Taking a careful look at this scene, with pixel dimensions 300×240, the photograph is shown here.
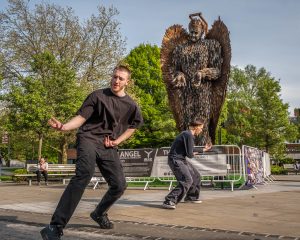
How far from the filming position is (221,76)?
15516 millimetres

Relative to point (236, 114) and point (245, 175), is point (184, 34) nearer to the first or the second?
point (245, 175)

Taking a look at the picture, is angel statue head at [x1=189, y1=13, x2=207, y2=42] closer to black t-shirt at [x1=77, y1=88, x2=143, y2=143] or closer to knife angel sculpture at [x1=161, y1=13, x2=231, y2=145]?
knife angel sculpture at [x1=161, y1=13, x2=231, y2=145]

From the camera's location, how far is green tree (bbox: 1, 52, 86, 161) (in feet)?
82.1

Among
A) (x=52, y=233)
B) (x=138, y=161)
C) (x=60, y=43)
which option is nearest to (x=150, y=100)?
(x=60, y=43)

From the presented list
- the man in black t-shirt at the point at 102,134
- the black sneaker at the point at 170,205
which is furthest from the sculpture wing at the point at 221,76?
the man in black t-shirt at the point at 102,134

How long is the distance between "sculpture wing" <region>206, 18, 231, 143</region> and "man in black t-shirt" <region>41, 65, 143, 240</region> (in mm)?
10835

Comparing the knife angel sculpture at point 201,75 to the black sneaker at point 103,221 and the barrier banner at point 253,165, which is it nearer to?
the barrier banner at point 253,165

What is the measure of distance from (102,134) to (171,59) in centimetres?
1188

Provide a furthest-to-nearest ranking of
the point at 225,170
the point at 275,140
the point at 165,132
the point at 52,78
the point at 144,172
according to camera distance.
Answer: the point at 275,140 < the point at 165,132 < the point at 52,78 < the point at 144,172 < the point at 225,170

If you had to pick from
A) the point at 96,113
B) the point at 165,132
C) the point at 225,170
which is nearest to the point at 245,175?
the point at 225,170

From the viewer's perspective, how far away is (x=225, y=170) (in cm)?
→ 1243

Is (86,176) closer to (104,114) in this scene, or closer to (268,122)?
(104,114)

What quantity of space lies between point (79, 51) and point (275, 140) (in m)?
23.8

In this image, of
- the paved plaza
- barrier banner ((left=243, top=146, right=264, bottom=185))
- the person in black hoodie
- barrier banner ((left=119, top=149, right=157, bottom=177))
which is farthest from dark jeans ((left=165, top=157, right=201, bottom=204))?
barrier banner ((left=119, top=149, right=157, bottom=177))
